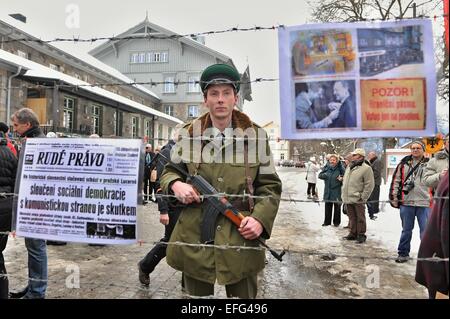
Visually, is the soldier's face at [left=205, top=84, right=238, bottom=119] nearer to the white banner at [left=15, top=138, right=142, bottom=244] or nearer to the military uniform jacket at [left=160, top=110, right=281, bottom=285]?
the military uniform jacket at [left=160, top=110, right=281, bottom=285]

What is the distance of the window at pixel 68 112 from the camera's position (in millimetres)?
18188

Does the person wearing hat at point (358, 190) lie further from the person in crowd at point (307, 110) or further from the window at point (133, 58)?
the window at point (133, 58)

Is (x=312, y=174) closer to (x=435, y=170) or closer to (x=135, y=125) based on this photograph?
(x=435, y=170)

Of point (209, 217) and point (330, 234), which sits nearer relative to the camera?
point (209, 217)

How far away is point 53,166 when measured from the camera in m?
2.59

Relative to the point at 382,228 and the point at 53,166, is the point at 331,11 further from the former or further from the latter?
the point at 53,166

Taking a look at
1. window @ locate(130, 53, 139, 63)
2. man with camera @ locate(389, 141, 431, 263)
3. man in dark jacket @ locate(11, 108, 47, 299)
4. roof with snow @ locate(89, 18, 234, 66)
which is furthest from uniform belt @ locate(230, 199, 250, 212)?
window @ locate(130, 53, 139, 63)

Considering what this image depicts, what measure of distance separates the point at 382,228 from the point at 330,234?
159cm

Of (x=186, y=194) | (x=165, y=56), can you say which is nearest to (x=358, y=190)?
(x=186, y=194)

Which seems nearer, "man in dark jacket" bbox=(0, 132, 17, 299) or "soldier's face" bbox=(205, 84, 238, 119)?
"soldier's face" bbox=(205, 84, 238, 119)

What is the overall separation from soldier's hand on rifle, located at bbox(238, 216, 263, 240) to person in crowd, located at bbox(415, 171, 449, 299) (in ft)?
3.20

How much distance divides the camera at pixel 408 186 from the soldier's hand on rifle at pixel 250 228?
13.6ft

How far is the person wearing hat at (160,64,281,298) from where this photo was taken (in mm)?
2219
